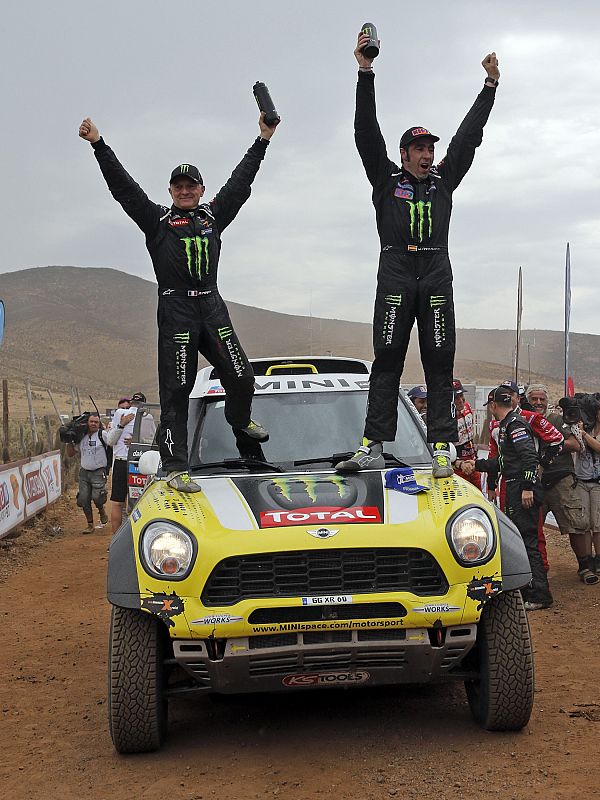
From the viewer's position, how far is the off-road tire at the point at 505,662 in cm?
479

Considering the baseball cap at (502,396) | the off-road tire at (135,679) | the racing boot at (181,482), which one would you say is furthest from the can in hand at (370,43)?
the baseball cap at (502,396)

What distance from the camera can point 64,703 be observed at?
6.13 metres

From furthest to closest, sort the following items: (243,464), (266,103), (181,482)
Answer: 1. (266,103)
2. (243,464)
3. (181,482)

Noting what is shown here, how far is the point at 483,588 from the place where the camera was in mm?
4676

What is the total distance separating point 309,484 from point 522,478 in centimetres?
415

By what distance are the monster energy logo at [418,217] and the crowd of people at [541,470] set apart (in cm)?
269

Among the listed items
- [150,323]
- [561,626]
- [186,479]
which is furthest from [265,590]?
[150,323]

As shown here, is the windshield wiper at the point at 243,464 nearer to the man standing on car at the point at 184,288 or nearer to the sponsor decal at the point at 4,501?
the man standing on car at the point at 184,288

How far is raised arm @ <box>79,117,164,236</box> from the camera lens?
597 centimetres

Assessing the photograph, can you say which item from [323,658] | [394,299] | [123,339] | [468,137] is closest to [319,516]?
[323,658]

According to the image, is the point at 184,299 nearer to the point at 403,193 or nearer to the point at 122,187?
the point at 122,187

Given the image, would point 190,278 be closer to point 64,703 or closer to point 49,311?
point 64,703

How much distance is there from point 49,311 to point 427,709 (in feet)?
461

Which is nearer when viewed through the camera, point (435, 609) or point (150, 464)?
point (435, 609)
